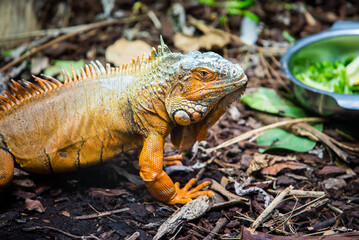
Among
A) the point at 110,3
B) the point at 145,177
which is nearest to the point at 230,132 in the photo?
the point at 145,177

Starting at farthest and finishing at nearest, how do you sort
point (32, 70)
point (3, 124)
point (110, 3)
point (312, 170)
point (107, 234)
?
point (110, 3) < point (32, 70) < point (312, 170) < point (3, 124) < point (107, 234)

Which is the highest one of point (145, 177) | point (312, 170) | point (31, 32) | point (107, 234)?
point (31, 32)

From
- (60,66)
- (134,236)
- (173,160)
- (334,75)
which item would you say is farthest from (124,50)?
(134,236)

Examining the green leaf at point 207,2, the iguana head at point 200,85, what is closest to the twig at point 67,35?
the green leaf at point 207,2

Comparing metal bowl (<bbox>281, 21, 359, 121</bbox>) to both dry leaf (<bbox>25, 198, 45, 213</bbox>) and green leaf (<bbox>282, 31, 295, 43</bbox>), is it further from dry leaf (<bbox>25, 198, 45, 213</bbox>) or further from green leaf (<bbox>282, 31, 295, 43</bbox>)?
dry leaf (<bbox>25, 198, 45, 213</bbox>)

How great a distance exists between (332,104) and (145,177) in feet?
10.1

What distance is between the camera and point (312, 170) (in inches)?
196

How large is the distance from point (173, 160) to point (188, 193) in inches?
30.9

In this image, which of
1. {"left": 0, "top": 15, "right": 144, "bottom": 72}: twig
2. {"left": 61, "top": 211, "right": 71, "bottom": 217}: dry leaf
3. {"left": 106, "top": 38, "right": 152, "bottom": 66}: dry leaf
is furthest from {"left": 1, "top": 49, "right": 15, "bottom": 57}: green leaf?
{"left": 61, "top": 211, "right": 71, "bottom": 217}: dry leaf

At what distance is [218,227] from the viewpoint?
4020mm

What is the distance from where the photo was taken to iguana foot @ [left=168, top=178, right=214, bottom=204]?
4.29m

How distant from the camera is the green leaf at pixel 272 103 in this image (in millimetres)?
6044

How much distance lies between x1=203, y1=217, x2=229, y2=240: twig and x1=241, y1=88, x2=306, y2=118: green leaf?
2.58 metres

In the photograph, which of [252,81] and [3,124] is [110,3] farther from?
[3,124]
